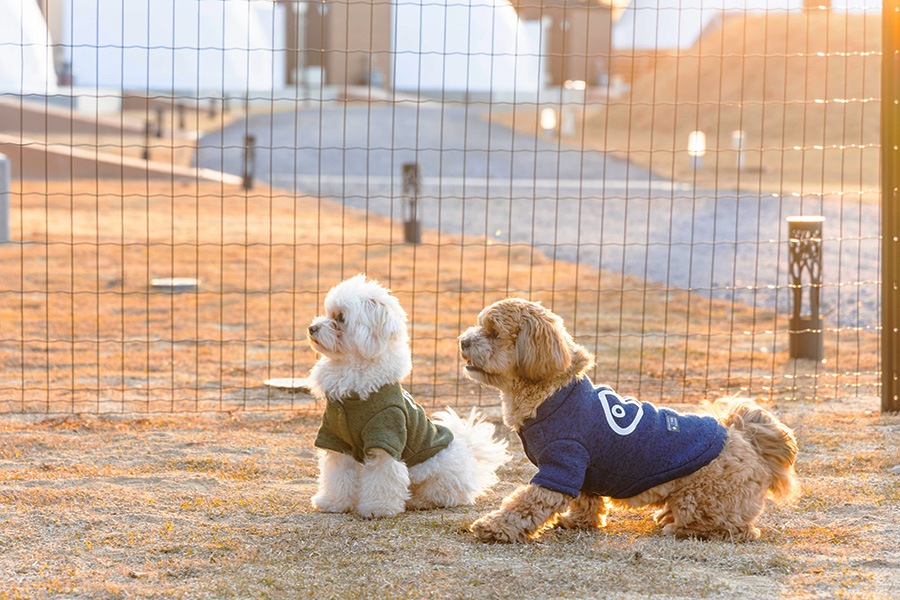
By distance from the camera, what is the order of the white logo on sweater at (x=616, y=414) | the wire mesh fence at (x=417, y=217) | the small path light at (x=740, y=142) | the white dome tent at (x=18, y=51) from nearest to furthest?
1. the white logo on sweater at (x=616, y=414)
2. the wire mesh fence at (x=417, y=217)
3. the white dome tent at (x=18, y=51)
4. the small path light at (x=740, y=142)

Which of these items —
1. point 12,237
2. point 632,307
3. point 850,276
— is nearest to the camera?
point 632,307

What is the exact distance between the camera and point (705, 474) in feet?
12.8

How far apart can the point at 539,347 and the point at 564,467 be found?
45 centimetres

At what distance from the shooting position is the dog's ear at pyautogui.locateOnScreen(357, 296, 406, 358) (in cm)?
416

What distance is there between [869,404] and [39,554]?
5063 millimetres

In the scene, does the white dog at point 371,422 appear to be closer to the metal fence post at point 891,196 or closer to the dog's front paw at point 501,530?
the dog's front paw at point 501,530

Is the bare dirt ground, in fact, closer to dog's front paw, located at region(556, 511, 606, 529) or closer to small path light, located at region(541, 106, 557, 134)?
dog's front paw, located at region(556, 511, 606, 529)

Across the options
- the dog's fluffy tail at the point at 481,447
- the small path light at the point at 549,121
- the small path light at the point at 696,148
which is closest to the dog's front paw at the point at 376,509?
the dog's fluffy tail at the point at 481,447

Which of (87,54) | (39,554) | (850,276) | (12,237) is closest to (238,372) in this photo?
(39,554)

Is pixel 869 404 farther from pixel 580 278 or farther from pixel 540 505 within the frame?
pixel 580 278

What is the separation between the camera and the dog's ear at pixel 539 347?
377 cm

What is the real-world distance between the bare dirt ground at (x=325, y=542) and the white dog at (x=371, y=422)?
118mm

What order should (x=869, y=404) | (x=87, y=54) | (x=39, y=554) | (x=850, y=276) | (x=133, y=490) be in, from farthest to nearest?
(x=87, y=54) < (x=850, y=276) < (x=869, y=404) < (x=133, y=490) < (x=39, y=554)

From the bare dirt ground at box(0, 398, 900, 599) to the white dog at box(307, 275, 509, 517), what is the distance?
4.7 inches
